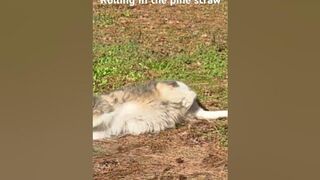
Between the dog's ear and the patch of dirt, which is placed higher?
the dog's ear

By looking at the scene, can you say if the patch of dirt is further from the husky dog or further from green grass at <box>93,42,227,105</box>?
green grass at <box>93,42,227,105</box>

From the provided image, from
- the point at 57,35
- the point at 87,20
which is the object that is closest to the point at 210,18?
the point at 87,20

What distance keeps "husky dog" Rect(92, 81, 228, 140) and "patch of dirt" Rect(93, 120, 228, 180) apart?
0.18 feet

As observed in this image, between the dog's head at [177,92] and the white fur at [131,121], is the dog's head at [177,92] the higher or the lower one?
the higher one

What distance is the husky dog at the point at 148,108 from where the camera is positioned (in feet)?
9.77

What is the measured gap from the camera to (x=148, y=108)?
9.90ft

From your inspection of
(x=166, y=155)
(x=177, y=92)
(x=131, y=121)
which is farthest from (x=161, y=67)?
(x=166, y=155)

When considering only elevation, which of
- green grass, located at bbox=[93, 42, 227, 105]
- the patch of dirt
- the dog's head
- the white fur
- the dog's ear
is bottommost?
the patch of dirt

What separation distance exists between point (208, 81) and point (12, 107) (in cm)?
120

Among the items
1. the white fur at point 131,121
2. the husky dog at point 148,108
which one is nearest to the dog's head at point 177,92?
the husky dog at point 148,108

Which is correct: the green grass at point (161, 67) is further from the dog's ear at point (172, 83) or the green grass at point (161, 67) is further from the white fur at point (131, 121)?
the white fur at point (131, 121)

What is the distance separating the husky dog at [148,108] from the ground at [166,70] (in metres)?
0.04

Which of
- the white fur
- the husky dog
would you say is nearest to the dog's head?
the husky dog

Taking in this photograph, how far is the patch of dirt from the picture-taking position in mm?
2936
